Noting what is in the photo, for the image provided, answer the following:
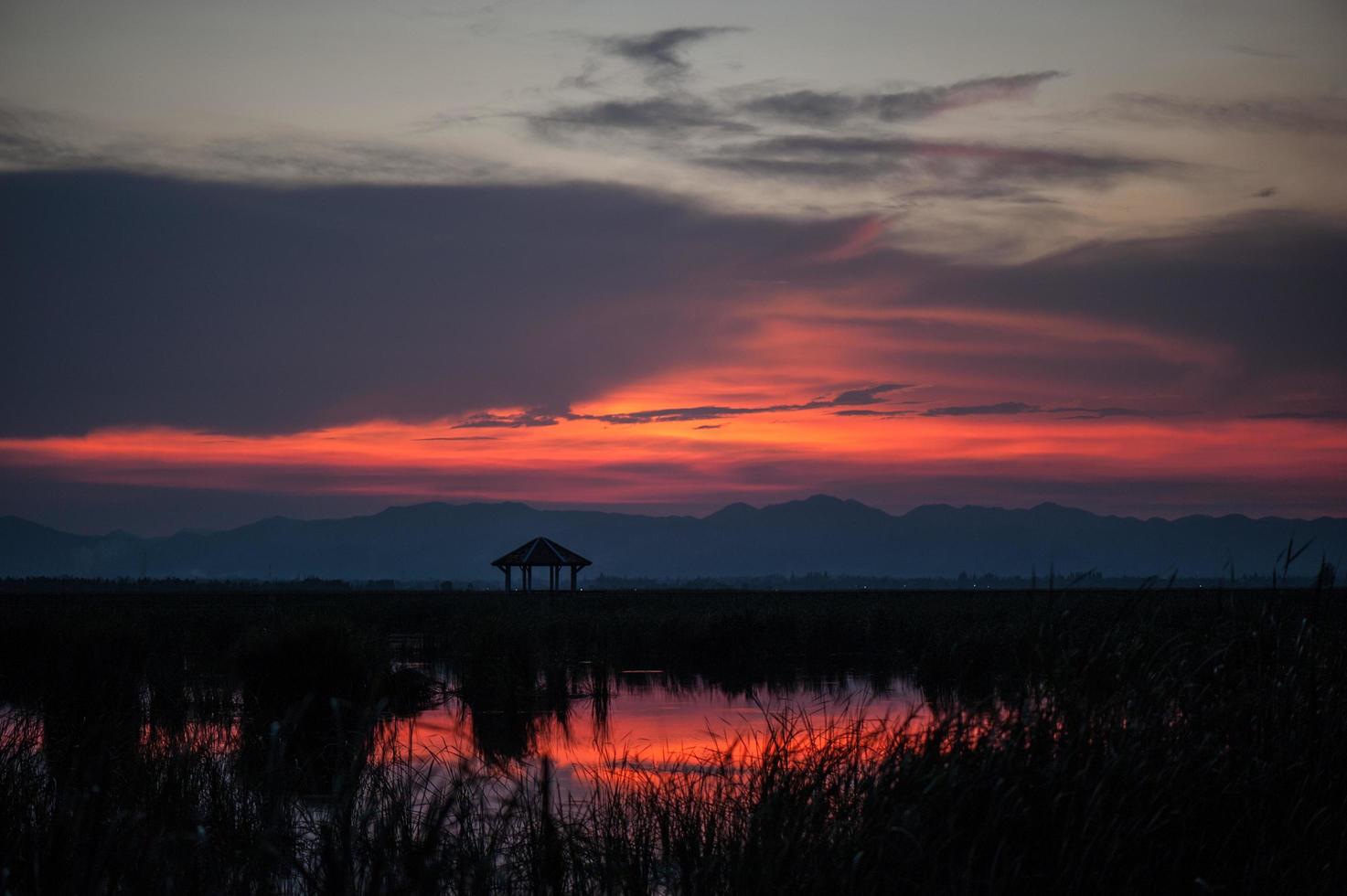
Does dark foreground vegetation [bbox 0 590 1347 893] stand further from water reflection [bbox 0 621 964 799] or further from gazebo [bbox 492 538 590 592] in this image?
gazebo [bbox 492 538 590 592]

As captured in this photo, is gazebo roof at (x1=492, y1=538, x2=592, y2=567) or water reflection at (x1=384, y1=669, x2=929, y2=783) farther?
gazebo roof at (x1=492, y1=538, x2=592, y2=567)

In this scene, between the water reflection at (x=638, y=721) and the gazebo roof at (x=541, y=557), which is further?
the gazebo roof at (x=541, y=557)

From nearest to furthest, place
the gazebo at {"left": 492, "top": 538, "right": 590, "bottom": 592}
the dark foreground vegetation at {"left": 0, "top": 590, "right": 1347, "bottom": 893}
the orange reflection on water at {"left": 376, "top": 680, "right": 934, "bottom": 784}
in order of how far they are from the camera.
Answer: the dark foreground vegetation at {"left": 0, "top": 590, "right": 1347, "bottom": 893}, the orange reflection on water at {"left": 376, "top": 680, "right": 934, "bottom": 784}, the gazebo at {"left": 492, "top": 538, "right": 590, "bottom": 592}

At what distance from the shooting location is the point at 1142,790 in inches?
298

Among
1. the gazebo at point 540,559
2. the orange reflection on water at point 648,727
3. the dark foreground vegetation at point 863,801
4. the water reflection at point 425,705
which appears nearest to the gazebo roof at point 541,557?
the gazebo at point 540,559

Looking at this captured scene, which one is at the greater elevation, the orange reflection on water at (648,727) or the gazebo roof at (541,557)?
the gazebo roof at (541,557)

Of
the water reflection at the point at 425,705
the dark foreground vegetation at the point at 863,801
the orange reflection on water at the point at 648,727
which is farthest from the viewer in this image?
the orange reflection on water at the point at 648,727

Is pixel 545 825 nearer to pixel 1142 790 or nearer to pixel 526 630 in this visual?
pixel 1142 790

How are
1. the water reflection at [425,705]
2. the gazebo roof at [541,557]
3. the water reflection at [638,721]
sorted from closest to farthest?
1. the water reflection at [425,705]
2. the water reflection at [638,721]
3. the gazebo roof at [541,557]

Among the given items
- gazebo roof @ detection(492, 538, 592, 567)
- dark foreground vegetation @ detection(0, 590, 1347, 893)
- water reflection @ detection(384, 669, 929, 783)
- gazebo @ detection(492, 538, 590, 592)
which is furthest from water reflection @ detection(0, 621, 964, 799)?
gazebo roof @ detection(492, 538, 592, 567)

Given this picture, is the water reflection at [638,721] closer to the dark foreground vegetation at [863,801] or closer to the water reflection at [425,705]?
the water reflection at [425,705]

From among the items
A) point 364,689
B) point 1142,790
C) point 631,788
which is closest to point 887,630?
point 364,689

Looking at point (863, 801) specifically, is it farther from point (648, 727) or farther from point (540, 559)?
point (540, 559)

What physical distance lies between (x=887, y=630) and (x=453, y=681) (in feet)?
45.5
